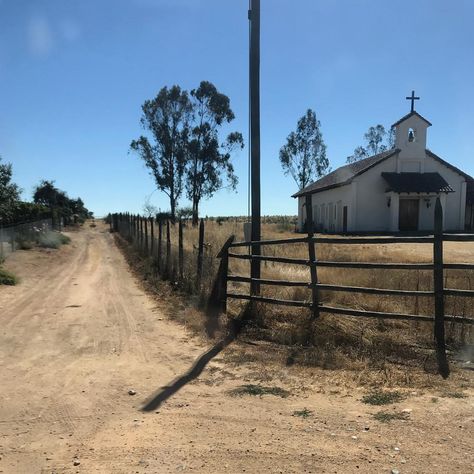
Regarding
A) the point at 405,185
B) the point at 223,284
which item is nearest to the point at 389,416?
the point at 223,284

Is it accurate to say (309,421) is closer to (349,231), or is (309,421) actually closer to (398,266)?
(398,266)

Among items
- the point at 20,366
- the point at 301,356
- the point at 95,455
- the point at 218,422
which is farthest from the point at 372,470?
the point at 20,366

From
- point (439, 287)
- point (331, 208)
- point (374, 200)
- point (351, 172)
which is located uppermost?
point (351, 172)

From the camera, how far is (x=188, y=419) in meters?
4.71

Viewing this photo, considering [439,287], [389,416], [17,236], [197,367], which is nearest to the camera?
[389,416]

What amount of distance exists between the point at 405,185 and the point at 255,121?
30.4m

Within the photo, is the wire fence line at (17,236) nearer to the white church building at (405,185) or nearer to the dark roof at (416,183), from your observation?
the white church building at (405,185)

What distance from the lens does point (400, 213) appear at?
3912 centimetres

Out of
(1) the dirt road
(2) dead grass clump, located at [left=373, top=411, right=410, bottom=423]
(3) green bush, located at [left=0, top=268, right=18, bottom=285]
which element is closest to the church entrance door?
(3) green bush, located at [left=0, top=268, right=18, bottom=285]

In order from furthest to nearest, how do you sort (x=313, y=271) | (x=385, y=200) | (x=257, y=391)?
(x=385, y=200)
(x=313, y=271)
(x=257, y=391)

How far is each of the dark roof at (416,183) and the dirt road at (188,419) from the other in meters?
32.6

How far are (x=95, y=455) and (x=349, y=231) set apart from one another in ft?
121

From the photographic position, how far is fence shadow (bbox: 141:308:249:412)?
5.26 m

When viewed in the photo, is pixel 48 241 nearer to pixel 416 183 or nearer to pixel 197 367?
pixel 197 367
